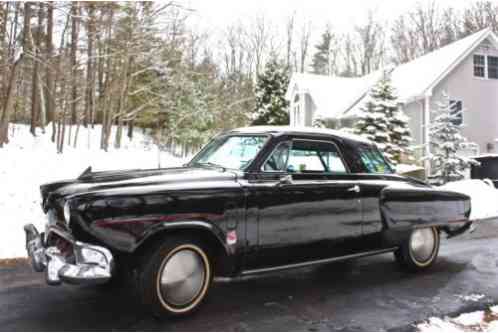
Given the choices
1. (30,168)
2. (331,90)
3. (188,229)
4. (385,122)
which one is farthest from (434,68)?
(188,229)

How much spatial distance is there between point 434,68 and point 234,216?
18492mm

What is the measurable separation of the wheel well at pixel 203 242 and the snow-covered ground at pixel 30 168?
10.2ft

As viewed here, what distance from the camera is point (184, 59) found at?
82.1 ft

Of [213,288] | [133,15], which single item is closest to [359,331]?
[213,288]

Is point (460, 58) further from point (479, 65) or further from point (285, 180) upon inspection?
point (285, 180)

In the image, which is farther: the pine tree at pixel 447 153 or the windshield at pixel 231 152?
the pine tree at pixel 447 153

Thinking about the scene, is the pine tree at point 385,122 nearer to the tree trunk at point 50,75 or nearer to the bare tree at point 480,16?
the tree trunk at point 50,75

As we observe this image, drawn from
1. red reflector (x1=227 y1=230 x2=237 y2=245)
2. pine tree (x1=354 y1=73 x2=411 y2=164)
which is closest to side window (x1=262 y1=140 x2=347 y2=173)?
red reflector (x1=227 y1=230 x2=237 y2=245)

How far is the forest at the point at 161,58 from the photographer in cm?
1485

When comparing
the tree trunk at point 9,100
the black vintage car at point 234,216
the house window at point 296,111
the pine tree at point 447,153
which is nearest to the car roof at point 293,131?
the black vintage car at point 234,216

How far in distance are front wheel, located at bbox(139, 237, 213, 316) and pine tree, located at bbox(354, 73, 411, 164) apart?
42.2ft

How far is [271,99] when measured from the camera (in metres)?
30.0

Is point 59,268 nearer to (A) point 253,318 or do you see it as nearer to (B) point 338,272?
(A) point 253,318

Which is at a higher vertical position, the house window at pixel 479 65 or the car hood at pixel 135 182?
the house window at pixel 479 65
